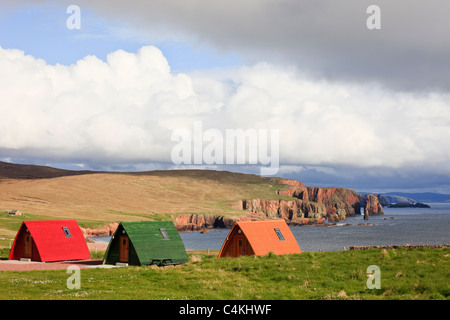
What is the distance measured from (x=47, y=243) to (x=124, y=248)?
12.5m

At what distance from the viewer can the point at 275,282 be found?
1057 inches

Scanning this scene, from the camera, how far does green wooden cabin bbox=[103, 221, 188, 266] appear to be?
151ft

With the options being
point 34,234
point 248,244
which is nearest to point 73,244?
point 34,234

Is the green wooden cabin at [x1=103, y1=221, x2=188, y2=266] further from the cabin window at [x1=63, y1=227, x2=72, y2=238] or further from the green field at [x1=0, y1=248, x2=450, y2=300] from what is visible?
the green field at [x1=0, y1=248, x2=450, y2=300]

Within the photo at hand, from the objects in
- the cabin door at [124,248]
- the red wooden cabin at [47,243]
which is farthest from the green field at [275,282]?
the red wooden cabin at [47,243]

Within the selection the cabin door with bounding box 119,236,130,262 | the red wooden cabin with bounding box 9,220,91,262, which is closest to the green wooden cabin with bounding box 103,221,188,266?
the cabin door with bounding box 119,236,130,262

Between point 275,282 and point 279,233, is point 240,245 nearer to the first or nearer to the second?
point 279,233

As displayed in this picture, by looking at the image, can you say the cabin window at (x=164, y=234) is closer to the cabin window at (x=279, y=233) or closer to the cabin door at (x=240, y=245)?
the cabin door at (x=240, y=245)

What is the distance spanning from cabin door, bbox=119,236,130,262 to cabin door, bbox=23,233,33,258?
44.4 feet

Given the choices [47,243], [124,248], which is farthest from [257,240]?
[47,243]
